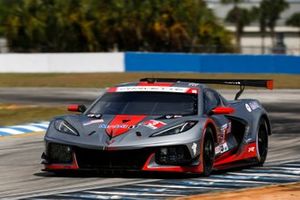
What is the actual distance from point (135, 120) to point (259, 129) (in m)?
2.55

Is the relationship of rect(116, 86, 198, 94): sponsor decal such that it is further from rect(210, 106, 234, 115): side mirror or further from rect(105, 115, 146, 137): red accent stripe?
rect(105, 115, 146, 137): red accent stripe

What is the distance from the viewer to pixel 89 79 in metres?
44.1

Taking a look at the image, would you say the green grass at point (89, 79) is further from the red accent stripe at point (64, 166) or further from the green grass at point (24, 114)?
the red accent stripe at point (64, 166)

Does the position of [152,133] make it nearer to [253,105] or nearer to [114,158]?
[114,158]

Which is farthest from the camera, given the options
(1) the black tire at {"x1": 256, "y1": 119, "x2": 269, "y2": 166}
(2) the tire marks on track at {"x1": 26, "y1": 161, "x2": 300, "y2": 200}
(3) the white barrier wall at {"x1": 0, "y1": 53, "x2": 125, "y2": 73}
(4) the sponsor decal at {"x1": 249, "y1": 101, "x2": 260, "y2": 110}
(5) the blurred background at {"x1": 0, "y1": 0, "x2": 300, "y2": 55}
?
(5) the blurred background at {"x1": 0, "y1": 0, "x2": 300, "y2": 55}

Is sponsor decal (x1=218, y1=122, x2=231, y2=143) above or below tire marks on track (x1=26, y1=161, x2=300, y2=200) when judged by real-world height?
above

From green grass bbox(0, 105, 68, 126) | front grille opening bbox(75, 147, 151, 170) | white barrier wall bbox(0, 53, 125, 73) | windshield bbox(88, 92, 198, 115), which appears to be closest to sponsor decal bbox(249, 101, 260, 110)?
windshield bbox(88, 92, 198, 115)

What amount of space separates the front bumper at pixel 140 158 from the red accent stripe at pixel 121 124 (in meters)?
0.24

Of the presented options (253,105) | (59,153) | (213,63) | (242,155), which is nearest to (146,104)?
(59,153)

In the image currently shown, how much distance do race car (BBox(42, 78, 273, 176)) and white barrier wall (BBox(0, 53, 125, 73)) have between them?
40247mm

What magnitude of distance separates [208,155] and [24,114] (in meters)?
12.1

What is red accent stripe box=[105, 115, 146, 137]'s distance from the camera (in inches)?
393

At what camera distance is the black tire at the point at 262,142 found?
39.1ft

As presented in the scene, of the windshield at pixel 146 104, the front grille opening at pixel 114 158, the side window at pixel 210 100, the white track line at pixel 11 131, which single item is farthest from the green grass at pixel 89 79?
the front grille opening at pixel 114 158
